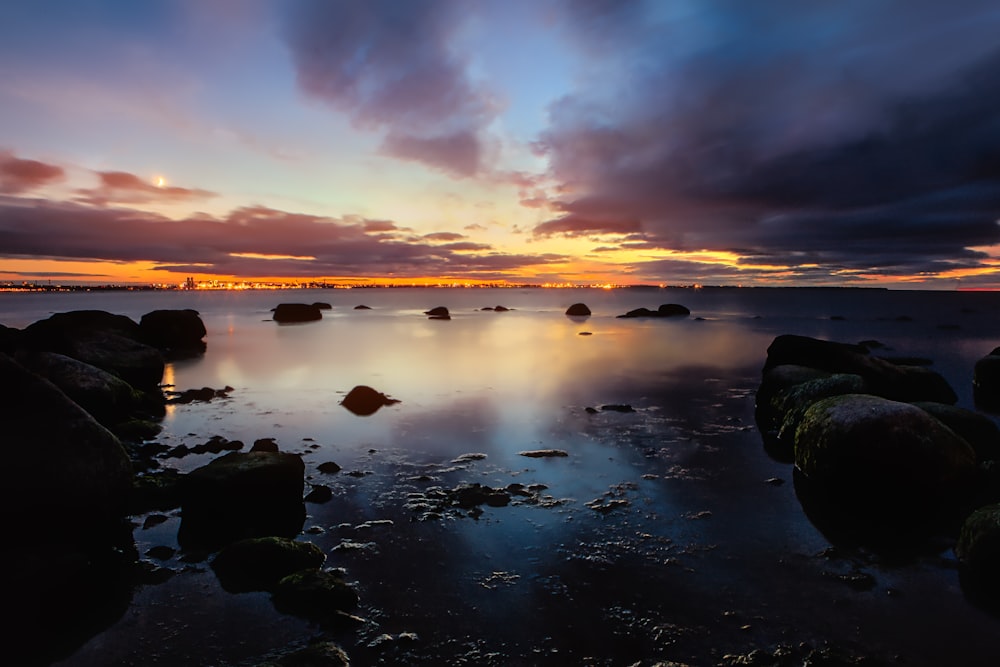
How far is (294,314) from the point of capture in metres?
76.9

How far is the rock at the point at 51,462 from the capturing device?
28.0 ft

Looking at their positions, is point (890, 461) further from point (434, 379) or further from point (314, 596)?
point (434, 379)

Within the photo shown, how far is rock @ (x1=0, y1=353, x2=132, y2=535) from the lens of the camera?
8523 millimetres

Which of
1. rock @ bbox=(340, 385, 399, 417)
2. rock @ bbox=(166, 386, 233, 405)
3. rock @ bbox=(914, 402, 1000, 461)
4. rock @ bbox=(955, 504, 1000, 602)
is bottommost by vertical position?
rock @ bbox=(166, 386, 233, 405)

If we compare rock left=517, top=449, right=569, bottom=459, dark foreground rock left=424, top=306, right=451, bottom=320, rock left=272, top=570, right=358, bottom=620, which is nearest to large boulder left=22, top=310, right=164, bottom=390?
rock left=517, top=449, right=569, bottom=459

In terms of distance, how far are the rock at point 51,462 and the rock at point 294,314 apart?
223 feet

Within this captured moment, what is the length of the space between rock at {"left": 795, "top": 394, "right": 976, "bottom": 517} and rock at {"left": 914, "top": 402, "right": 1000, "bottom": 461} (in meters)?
2.42

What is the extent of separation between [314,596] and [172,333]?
4242 cm

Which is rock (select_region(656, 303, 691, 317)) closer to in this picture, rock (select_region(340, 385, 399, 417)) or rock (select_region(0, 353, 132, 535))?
rock (select_region(340, 385, 399, 417))

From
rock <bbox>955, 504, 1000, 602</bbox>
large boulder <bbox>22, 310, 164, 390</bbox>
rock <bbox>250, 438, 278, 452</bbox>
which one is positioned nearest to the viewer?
rock <bbox>955, 504, 1000, 602</bbox>

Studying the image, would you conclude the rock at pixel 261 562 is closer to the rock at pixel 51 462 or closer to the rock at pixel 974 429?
the rock at pixel 51 462

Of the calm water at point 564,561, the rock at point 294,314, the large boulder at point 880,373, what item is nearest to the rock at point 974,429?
the calm water at point 564,561

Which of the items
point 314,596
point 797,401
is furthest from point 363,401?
point 797,401

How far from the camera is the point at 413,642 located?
6.82 metres
